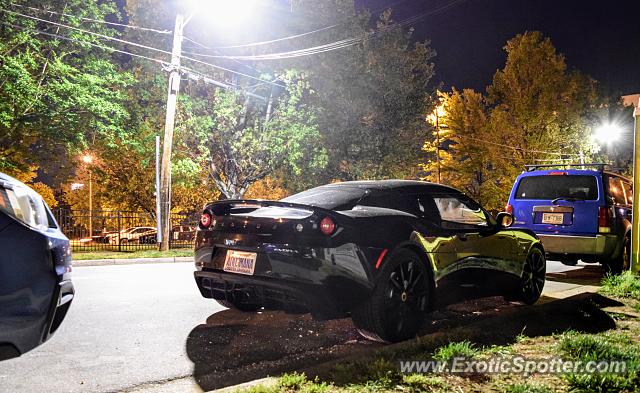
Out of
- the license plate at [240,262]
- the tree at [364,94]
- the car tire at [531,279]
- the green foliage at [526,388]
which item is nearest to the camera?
the green foliage at [526,388]

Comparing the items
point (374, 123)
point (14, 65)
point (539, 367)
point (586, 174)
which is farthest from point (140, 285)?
point (374, 123)

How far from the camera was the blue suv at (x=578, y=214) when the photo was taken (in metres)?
8.52

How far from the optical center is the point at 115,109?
18.7 meters

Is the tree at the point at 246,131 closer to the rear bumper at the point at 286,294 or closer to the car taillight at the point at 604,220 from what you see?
the car taillight at the point at 604,220

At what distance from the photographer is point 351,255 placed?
4230mm

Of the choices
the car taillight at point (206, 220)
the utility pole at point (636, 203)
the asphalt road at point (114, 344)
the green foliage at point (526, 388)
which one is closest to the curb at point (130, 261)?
the asphalt road at point (114, 344)

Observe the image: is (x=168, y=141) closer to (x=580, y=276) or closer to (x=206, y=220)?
(x=580, y=276)

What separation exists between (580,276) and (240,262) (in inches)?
309

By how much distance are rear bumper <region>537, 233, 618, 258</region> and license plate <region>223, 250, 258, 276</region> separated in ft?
20.8

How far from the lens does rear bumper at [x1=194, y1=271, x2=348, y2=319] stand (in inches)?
161

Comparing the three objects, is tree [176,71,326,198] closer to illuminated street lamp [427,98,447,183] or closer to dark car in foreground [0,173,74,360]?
illuminated street lamp [427,98,447,183]

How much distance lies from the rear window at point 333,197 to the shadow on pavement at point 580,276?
5.44m

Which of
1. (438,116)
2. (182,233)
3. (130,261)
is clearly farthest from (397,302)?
(438,116)

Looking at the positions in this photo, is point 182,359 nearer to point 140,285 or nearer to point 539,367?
point 539,367
